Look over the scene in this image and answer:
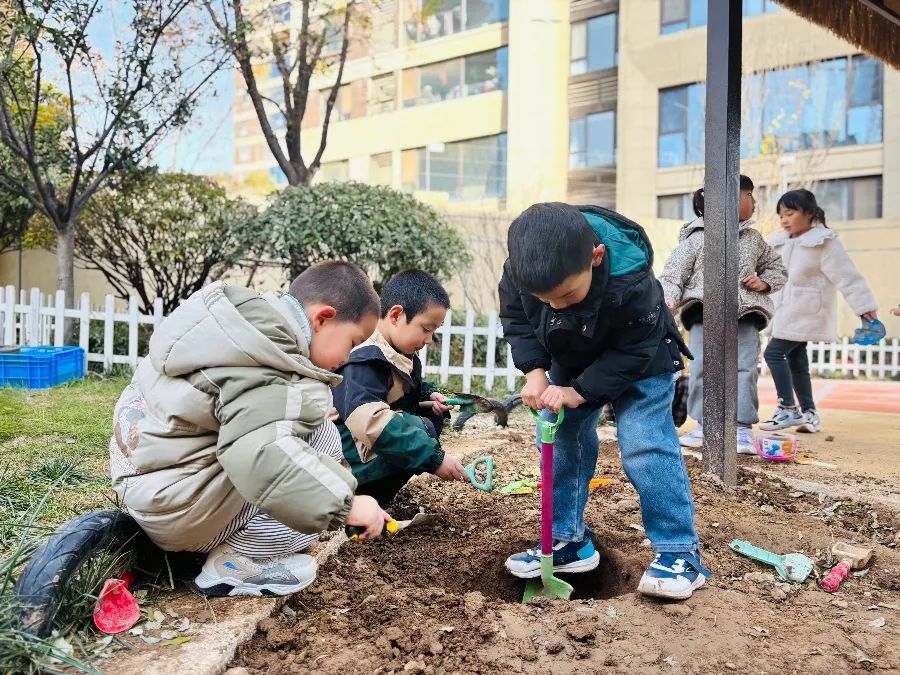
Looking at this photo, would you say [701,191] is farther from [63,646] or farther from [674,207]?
[674,207]

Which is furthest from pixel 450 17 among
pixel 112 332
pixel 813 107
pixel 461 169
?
pixel 112 332

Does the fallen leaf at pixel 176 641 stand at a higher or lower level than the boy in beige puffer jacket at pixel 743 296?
lower

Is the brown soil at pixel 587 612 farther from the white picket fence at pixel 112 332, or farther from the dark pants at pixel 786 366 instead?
the white picket fence at pixel 112 332

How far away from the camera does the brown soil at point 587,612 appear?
1.91m

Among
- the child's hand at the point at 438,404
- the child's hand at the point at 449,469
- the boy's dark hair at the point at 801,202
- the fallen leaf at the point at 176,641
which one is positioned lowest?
the fallen leaf at the point at 176,641

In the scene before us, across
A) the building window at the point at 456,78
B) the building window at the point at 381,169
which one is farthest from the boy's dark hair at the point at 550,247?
the building window at the point at 381,169

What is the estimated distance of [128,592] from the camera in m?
2.00

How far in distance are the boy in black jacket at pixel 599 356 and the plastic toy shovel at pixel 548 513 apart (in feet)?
0.20

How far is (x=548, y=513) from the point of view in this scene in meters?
2.53

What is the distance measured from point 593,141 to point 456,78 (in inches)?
182

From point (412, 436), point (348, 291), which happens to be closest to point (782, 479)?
point (412, 436)

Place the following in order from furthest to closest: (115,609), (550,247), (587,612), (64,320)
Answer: (64,320) < (587,612) < (550,247) < (115,609)

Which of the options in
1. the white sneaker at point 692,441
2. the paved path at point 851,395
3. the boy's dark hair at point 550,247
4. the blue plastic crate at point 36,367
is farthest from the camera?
the paved path at point 851,395

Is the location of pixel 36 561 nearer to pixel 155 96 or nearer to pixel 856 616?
pixel 856 616
